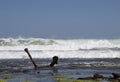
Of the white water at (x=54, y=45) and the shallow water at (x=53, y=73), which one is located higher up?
the white water at (x=54, y=45)

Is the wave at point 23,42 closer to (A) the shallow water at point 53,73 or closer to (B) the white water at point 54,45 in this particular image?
(B) the white water at point 54,45

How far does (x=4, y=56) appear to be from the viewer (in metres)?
51.8

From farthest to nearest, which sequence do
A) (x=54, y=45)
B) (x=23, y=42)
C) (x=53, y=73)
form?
(x=23, y=42) < (x=54, y=45) < (x=53, y=73)

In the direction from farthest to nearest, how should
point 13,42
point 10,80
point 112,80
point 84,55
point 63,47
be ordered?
point 13,42
point 63,47
point 84,55
point 10,80
point 112,80

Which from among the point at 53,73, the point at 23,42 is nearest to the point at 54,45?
the point at 23,42

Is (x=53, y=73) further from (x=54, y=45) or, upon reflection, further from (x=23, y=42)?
(x=23, y=42)

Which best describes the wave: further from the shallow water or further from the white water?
the shallow water

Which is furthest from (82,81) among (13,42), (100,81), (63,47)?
(13,42)

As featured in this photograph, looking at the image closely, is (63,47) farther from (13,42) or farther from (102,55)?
(102,55)

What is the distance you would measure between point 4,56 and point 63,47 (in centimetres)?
1798

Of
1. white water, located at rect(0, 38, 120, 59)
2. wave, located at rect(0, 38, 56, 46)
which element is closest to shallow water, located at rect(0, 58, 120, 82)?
white water, located at rect(0, 38, 120, 59)

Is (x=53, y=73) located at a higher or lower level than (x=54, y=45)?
lower

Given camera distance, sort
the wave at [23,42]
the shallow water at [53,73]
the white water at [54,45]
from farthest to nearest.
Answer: the wave at [23,42] → the white water at [54,45] → the shallow water at [53,73]

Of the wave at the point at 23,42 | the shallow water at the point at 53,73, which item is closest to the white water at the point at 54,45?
the wave at the point at 23,42
